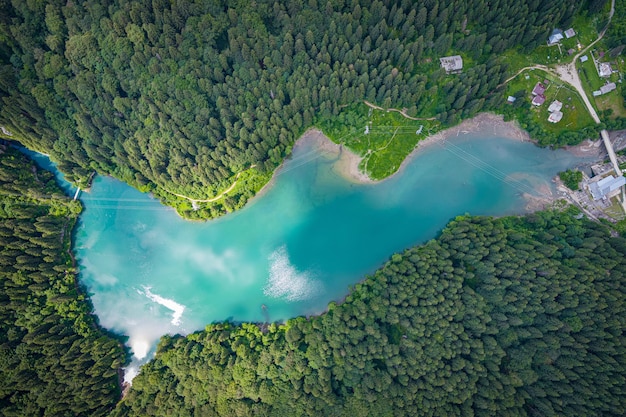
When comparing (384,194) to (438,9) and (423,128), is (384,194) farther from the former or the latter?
(438,9)

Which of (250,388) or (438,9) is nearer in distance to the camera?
(250,388)

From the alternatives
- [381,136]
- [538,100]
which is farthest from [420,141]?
[538,100]

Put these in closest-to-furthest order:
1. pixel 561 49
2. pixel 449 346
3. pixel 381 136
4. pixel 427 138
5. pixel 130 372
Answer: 1. pixel 449 346
2. pixel 130 372
3. pixel 561 49
4. pixel 381 136
5. pixel 427 138

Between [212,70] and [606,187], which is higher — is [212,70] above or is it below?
above

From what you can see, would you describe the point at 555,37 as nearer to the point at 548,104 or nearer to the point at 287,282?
the point at 548,104

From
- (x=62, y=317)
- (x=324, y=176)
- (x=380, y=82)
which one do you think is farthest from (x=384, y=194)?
(x=62, y=317)

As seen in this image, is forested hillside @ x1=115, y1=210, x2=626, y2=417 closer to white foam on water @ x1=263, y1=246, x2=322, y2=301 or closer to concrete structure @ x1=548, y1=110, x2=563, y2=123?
white foam on water @ x1=263, y1=246, x2=322, y2=301
